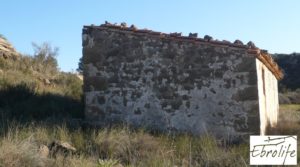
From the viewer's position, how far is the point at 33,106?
16.5 meters

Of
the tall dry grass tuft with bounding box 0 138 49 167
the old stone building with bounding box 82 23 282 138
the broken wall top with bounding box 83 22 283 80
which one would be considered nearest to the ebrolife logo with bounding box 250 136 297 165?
the tall dry grass tuft with bounding box 0 138 49 167

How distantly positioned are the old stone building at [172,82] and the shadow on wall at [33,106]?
1.64 m

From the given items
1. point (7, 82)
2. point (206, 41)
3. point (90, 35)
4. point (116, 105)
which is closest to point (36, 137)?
point (116, 105)

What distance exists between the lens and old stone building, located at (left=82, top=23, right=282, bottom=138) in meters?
13.3

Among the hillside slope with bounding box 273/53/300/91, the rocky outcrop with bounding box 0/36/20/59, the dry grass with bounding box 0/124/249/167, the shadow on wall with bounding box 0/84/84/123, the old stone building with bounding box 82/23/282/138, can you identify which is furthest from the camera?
the hillside slope with bounding box 273/53/300/91

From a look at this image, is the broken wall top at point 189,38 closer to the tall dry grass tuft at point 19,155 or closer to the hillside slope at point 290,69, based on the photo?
the tall dry grass tuft at point 19,155

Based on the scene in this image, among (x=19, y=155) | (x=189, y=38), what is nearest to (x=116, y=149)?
(x=19, y=155)

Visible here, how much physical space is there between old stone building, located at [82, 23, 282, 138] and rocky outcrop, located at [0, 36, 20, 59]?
32.8 ft

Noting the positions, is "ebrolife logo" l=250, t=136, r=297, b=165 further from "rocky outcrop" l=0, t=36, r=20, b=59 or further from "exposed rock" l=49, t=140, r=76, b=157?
"rocky outcrop" l=0, t=36, r=20, b=59

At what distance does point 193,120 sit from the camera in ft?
44.7

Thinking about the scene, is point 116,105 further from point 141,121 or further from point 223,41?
point 223,41

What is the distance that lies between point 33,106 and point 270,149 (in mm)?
10373

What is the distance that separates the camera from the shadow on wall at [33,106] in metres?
15.1

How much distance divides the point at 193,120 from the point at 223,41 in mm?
2312
